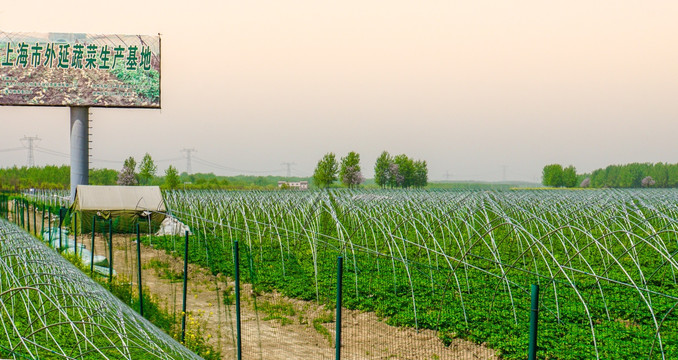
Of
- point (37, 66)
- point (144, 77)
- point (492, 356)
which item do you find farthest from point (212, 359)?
point (37, 66)

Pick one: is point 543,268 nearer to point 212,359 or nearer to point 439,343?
point 439,343

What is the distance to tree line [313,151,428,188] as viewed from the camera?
303 feet

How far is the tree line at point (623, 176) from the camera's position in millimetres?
132375

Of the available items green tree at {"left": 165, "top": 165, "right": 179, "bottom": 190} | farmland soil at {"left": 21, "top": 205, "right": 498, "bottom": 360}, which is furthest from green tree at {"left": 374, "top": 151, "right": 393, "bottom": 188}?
farmland soil at {"left": 21, "top": 205, "right": 498, "bottom": 360}

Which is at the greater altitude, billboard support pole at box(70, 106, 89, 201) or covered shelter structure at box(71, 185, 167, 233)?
billboard support pole at box(70, 106, 89, 201)

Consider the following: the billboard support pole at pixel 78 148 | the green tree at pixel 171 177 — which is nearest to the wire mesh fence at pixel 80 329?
the billboard support pole at pixel 78 148

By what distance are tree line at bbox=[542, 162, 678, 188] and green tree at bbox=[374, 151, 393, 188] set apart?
46.9 meters

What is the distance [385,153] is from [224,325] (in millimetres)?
93465

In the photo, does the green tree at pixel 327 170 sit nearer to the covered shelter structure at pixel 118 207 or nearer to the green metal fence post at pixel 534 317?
the covered shelter structure at pixel 118 207

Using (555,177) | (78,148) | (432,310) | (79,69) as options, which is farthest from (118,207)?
(555,177)

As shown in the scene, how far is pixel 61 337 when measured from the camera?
7.47 m

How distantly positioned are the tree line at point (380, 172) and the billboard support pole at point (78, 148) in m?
50.4

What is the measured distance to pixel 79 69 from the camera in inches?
1256

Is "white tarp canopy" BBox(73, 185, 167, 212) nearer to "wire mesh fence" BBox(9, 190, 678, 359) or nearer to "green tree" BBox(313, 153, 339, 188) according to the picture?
"wire mesh fence" BBox(9, 190, 678, 359)
